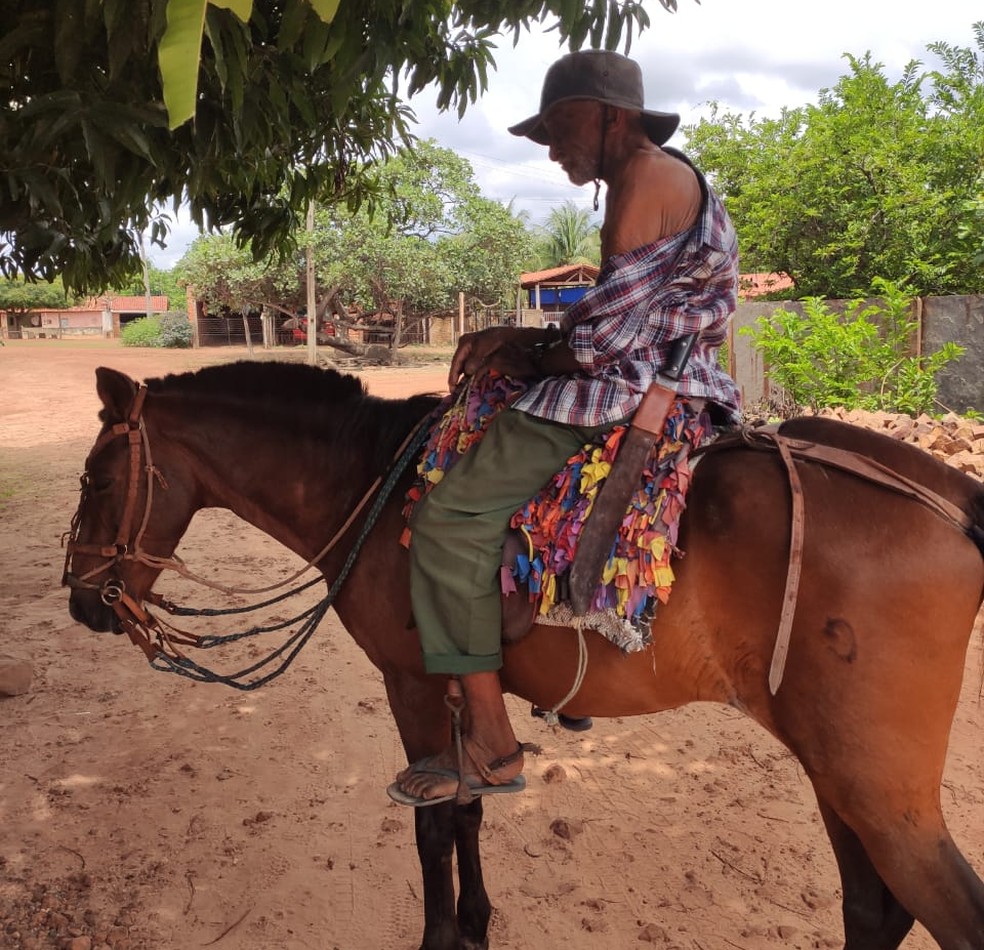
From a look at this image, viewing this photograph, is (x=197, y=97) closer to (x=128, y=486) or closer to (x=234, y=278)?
(x=128, y=486)

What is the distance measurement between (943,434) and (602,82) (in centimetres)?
601

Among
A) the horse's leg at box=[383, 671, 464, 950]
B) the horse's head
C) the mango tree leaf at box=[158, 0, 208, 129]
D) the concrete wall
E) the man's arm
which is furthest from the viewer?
the concrete wall

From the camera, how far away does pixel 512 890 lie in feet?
10.4

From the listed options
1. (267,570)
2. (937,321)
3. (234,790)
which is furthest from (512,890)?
(937,321)

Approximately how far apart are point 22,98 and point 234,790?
3.31 m

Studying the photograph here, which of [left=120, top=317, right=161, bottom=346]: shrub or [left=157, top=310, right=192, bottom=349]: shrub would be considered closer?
[left=157, top=310, right=192, bottom=349]: shrub

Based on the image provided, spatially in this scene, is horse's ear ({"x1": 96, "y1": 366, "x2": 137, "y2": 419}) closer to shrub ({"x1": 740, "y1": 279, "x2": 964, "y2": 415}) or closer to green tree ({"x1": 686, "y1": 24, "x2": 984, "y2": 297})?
shrub ({"x1": 740, "y1": 279, "x2": 964, "y2": 415})

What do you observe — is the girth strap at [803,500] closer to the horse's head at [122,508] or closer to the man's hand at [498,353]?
the man's hand at [498,353]

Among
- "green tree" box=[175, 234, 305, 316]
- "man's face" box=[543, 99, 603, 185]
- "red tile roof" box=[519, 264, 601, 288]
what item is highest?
"red tile roof" box=[519, 264, 601, 288]

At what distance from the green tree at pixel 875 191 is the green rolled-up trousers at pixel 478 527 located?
1087 cm

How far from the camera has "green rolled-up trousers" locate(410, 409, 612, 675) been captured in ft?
7.51

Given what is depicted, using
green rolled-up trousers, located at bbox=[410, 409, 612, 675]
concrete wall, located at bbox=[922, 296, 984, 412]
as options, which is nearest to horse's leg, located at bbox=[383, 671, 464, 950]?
green rolled-up trousers, located at bbox=[410, 409, 612, 675]

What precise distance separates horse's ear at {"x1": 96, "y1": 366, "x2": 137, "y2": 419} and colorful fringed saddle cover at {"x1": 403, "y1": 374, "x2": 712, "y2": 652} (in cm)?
151

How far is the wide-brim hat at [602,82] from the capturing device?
7.28 ft
